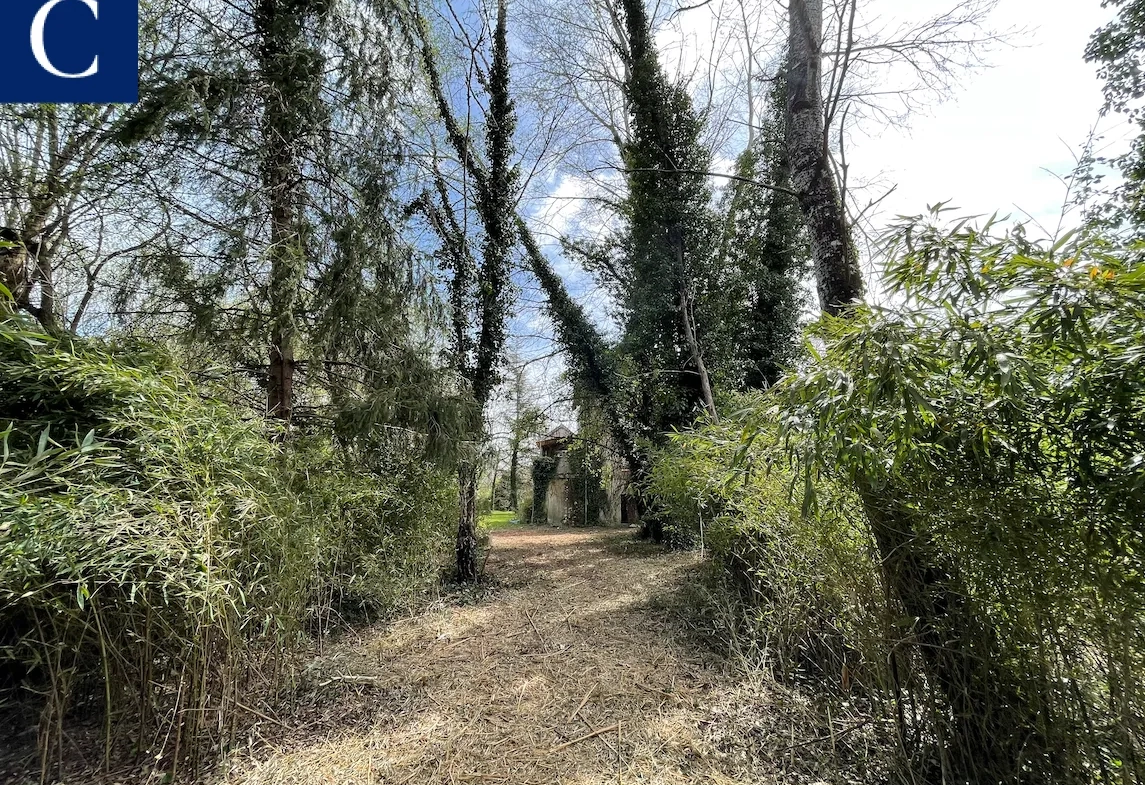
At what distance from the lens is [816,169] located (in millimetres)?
2248

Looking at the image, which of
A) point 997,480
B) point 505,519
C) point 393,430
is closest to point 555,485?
point 505,519

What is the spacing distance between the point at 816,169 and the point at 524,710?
10.1 feet

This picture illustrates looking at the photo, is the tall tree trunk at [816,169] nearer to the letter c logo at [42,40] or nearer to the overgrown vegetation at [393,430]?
the overgrown vegetation at [393,430]

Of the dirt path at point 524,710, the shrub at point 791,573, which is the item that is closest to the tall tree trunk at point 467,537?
the dirt path at point 524,710

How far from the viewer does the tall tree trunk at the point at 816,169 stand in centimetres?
211

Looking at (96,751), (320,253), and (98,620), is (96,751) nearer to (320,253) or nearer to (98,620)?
(98,620)

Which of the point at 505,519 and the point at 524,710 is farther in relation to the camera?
the point at 505,519

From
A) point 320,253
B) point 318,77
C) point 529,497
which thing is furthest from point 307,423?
point 529,497

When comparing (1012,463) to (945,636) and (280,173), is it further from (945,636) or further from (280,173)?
(280,173)

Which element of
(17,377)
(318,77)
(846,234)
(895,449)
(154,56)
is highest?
(318,77)

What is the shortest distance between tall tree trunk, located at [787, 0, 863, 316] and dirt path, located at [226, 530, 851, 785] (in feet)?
6.53

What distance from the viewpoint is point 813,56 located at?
2.37 meters

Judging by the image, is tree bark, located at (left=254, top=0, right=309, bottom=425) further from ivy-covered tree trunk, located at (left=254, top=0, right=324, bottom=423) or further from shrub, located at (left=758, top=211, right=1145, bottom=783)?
shrub, located at (left=758, top=211, right=1145, bottom=783)

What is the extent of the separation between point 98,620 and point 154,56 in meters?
2.66
